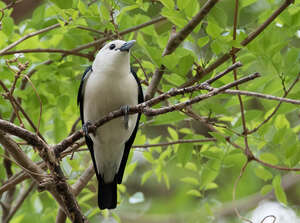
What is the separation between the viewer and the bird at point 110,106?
3.59m

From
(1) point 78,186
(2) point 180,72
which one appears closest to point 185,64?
(2) point 180,72

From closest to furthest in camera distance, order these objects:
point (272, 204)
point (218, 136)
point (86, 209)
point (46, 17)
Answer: point (218, 136)
point (46, 17)
point (86, 209)
point (272, 204)

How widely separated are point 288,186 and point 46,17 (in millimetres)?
4706

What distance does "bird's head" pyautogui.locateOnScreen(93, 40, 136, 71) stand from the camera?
3.62 m

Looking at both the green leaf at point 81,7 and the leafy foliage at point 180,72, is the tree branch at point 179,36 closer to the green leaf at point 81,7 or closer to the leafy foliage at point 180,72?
the leafy foliage at point 180,72

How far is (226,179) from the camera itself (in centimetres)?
745

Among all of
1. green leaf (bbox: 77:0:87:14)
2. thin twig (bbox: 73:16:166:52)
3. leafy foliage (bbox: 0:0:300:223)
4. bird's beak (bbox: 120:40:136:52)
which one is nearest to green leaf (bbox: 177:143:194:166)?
leafy foliage (bbox: 0:0:300:223)

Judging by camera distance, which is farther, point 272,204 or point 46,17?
point 272,204

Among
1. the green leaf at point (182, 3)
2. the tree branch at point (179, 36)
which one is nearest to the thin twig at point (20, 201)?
the tree branch at point (179, 36)

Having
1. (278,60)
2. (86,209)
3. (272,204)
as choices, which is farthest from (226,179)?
(278,60)

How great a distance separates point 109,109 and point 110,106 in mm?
31

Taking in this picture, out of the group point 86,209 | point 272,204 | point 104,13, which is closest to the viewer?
point 104,13

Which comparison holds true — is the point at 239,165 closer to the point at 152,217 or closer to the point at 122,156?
the point at 122,156

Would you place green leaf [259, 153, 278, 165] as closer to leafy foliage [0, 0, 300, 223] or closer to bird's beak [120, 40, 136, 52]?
leafy foliage [0, 0, 300, 223]
